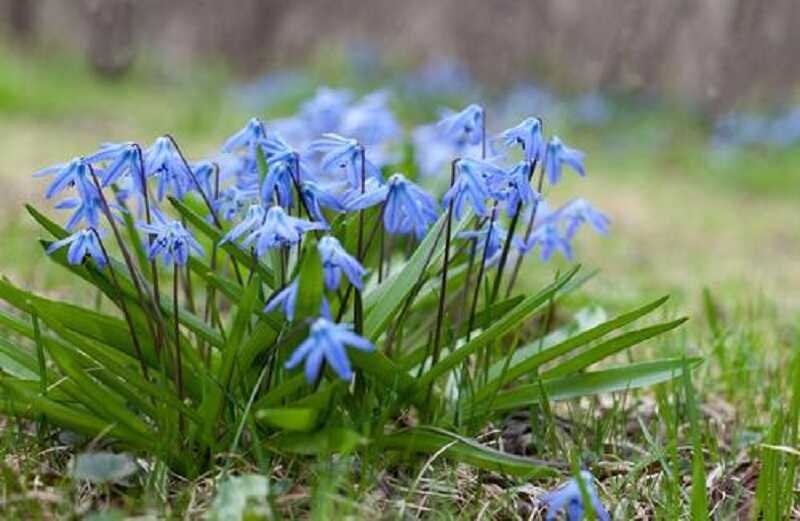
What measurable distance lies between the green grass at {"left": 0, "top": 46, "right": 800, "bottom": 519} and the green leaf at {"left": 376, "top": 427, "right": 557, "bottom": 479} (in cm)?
4

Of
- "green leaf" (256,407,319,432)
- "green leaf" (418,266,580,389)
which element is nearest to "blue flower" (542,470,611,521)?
"green leaf" (418,266,580,389)

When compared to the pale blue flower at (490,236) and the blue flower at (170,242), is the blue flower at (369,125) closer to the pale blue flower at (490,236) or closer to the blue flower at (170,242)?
the pale blue flower at (490,236)

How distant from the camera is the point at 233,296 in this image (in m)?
2.28

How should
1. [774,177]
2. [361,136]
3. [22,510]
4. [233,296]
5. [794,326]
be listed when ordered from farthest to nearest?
[774,177] < [361,136] < [794,326] < [233,296] < [22,510]

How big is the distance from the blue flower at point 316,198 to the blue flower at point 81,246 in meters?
0.39

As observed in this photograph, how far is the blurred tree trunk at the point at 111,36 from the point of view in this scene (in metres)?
12.3

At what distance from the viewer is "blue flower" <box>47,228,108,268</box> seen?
205cm

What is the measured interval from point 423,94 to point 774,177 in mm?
3378

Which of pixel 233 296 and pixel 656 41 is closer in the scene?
pixel 233 296

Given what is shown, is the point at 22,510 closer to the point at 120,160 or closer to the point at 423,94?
the point at 120,160

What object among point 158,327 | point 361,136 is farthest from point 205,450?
point 361,136

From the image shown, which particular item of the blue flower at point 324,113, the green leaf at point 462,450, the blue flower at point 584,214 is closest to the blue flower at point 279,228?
the green leaf at point 462,450

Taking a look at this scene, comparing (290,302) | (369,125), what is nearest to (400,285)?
(290,302)

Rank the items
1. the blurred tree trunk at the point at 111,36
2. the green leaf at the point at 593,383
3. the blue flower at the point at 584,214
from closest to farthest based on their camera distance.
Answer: the green leaf at the point at 593,383 < the blue flower at the point at 584,214 < the blurred tree trunk at the point at 111,36
